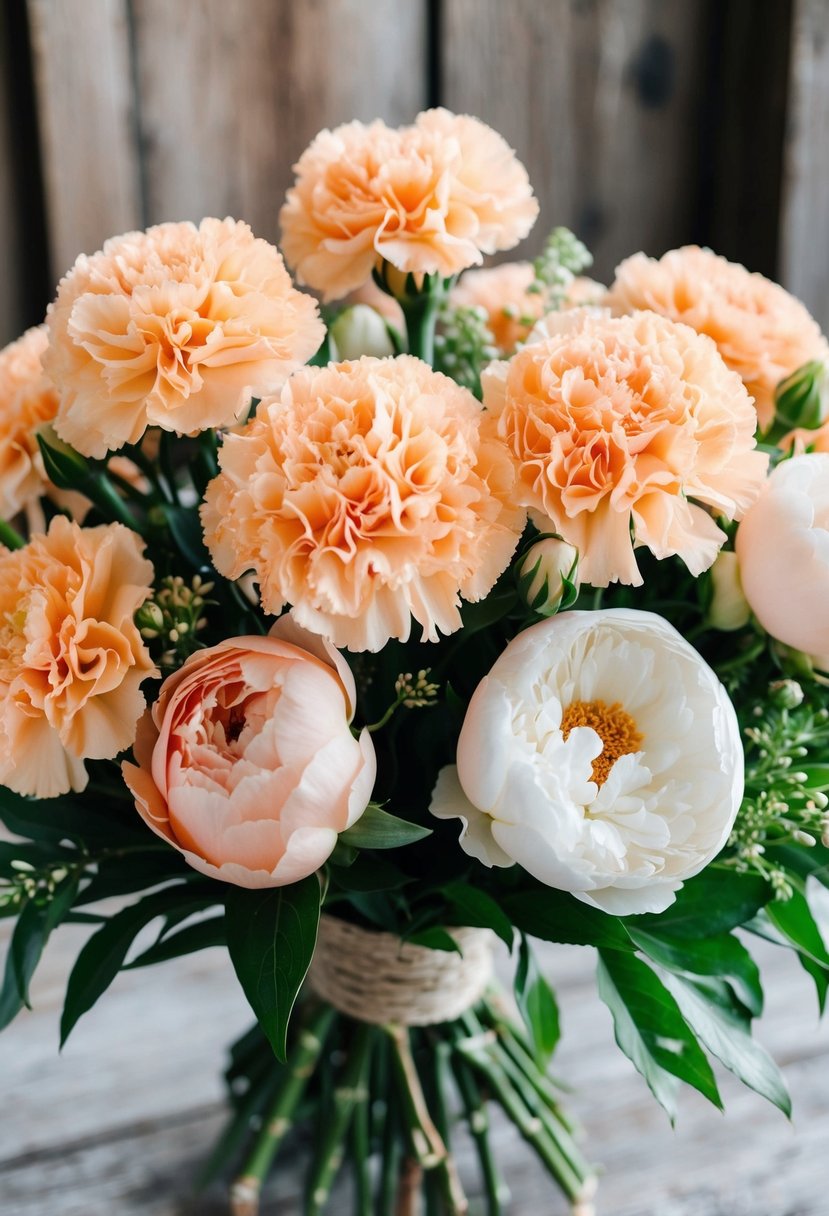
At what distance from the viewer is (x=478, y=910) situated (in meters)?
0.47

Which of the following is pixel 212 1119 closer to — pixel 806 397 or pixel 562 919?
pixel 562 919

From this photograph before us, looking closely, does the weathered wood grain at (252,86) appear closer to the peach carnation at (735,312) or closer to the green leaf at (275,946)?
the peach carnation at (735,312)

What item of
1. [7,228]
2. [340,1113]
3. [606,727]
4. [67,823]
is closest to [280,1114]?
[340,1113]

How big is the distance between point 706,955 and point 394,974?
0.17 m

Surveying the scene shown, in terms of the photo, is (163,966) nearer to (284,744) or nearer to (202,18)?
(284,744)

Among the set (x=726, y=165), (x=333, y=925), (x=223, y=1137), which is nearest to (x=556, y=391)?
(x=333, y=925)

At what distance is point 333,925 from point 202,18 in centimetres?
84

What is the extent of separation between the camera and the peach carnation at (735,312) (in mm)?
552

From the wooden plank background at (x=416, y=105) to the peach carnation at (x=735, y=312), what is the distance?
600 millimetres

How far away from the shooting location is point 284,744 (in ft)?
1.31

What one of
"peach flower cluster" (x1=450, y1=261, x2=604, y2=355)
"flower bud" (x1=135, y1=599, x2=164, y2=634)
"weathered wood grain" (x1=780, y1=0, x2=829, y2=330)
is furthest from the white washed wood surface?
"flower bud" (x1=135, y1=599, x2=164, y2=634)

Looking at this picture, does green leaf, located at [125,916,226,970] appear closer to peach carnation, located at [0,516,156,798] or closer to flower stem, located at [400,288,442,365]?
peach carnation, located at [0,516,156,798]

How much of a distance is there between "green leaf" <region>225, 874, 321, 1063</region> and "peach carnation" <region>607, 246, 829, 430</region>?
33 centimetres

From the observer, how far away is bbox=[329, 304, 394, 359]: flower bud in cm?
55
